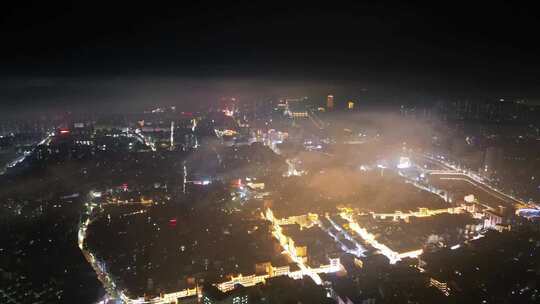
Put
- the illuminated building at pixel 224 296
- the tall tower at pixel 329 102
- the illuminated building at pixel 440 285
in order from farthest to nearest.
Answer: the tall tower at pixel 329 102, the illuminated building at pixel 440 285, the illuminated building at pixel 224 296

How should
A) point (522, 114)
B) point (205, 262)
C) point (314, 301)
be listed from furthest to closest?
point (522, 114)
point (205, 262)
point (314, 301)

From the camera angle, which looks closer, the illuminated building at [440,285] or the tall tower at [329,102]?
the illuminated building at [440,285]

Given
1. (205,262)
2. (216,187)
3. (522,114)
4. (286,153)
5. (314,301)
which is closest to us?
(314,301)

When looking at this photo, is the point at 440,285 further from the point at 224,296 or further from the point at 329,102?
the point at 329,102

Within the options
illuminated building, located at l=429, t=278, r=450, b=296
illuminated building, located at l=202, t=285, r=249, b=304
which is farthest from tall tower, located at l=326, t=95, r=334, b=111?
illuminated building, located at l=202, t=285, r=249, b=304

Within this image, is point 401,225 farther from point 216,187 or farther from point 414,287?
point 216,187

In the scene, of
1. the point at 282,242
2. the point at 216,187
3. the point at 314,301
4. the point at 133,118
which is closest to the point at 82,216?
the point at 216,187

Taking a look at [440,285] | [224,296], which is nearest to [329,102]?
[440,285]

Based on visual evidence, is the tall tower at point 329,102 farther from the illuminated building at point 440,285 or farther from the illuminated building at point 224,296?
the illuminated building at point 224,296

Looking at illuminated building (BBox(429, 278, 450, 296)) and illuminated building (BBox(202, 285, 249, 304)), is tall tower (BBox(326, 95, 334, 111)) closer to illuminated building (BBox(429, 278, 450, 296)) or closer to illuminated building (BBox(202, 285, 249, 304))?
illuminated building (BBox(429, 278, 450, 296))

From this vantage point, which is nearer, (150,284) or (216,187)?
(150,284)

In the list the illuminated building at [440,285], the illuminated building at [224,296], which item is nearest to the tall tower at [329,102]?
the illuminated building at [440,285]
